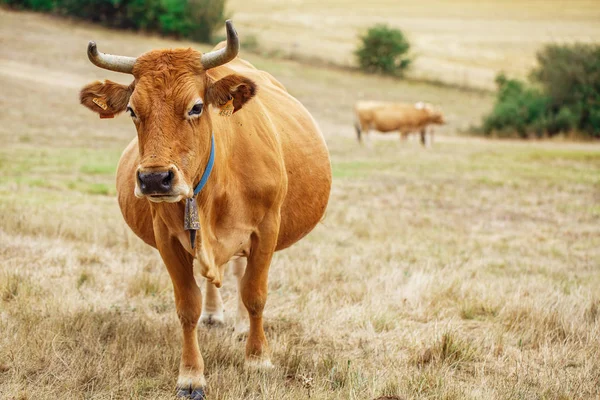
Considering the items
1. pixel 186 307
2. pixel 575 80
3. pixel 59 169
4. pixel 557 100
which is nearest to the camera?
pixel 186 307

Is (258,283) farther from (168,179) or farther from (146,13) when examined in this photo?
(146,13)

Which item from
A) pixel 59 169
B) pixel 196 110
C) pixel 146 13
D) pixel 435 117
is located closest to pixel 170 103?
pixel 196 110

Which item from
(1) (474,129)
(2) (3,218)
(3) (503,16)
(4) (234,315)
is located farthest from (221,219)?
(3) (503,16)

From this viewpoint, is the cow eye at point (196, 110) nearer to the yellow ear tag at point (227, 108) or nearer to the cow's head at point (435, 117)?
the yellow ear tag at point (227, 108)

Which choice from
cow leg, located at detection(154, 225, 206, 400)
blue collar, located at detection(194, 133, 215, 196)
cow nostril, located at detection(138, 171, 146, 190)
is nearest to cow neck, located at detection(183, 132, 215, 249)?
blue collar, located at detection(194, 133, 215, 196)

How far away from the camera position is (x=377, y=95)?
46.9 meters

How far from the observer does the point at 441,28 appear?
3391 inches

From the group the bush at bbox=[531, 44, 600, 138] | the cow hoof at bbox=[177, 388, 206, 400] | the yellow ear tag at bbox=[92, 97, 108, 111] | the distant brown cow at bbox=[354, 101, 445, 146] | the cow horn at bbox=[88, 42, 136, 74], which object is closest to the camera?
the cow horn at bbox=[88, 42, 136, 74]

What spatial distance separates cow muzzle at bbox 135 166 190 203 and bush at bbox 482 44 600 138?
2975 cm

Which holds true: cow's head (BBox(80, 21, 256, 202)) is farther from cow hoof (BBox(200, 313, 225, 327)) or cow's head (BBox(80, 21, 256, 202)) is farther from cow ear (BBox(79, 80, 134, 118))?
cow hoof (BBox(200, 313, 225, 327))

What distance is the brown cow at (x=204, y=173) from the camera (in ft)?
12.7

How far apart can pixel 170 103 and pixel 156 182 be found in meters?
0.50

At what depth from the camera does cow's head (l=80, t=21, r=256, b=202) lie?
3.74 m

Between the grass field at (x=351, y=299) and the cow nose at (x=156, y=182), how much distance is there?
1291mm
